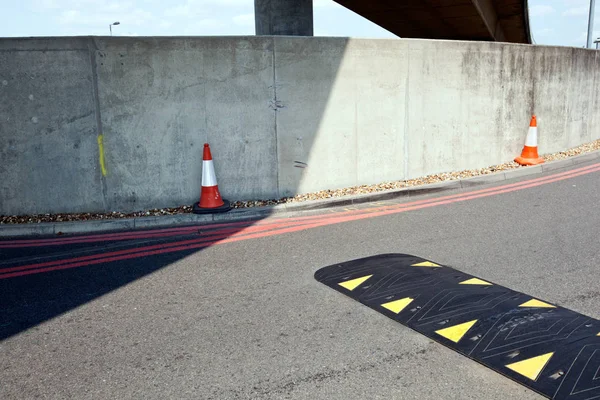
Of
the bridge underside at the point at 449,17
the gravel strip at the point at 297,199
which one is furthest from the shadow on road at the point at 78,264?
the bridge underside at the point at 449,17

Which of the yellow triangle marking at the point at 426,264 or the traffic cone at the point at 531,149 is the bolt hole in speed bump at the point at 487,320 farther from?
the traffic cone at the point at 531,149

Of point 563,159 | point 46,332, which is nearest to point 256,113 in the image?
point 46,332

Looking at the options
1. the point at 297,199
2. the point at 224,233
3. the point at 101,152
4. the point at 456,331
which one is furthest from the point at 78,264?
the point at 456,331

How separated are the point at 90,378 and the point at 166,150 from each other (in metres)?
4.39

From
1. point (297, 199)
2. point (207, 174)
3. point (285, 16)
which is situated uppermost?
point (285, 16)

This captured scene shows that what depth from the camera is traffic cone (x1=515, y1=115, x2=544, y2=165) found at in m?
10.2

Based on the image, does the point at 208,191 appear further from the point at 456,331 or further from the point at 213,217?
the point at 456,331

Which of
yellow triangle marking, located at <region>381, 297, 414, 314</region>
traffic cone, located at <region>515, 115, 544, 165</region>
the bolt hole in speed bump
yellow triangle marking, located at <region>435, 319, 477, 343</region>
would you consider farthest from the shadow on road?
traffic cone, located at <region>515, 115, 544, 165</region>

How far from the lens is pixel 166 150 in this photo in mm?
7191

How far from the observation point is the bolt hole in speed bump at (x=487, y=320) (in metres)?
3.13

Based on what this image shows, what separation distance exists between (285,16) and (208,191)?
6.14 metres

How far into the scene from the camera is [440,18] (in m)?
17.2

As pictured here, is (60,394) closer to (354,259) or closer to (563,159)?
(354,259)

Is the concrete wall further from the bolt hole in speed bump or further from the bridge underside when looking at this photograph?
the bridge underside
